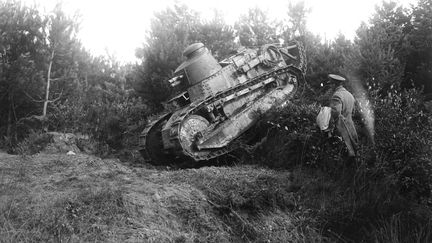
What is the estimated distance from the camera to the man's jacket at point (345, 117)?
742cm

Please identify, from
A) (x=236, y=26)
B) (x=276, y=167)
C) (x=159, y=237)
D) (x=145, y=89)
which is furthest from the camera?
(x=236, y=26)

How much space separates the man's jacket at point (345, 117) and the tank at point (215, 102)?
2740mm

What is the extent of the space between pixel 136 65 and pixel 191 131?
885cm

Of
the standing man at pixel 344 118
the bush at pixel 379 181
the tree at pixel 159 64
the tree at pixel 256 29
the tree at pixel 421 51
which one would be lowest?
the bush at pixel 379 181

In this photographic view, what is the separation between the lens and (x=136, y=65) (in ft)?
57.2

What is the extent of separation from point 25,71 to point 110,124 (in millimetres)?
4846

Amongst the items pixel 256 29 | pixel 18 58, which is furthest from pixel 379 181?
pixel 256 29

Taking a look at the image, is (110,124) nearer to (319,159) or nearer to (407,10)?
(319,159)

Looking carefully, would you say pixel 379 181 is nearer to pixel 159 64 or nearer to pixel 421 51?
pixel 421 51

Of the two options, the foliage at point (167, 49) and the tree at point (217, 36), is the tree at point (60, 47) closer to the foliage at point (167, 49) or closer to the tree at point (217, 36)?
the foliage at point (167, 49)

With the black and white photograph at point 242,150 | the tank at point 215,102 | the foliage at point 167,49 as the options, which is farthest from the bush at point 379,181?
the foliage at point 167,49

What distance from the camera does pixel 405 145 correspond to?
268 inches

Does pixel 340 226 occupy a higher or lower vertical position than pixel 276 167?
lower

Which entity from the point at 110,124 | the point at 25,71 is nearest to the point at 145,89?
the point at 110,124
